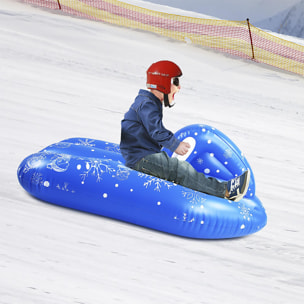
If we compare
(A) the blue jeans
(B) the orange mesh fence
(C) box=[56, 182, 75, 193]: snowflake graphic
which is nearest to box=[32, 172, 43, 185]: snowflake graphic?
(C) box=[56, 182, 75, 193]: snowflake graphic

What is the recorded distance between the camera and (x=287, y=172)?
246 inches

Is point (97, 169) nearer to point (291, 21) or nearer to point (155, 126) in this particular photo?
point (155, 126)

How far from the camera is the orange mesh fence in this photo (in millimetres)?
12914

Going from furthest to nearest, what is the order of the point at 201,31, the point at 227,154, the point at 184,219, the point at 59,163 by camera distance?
the point at 201,31 → the point at 227,154 → the point at 59,163 → the point at 184,219

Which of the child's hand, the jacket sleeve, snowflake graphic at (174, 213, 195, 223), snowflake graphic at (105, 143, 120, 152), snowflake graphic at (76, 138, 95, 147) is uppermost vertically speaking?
the jacket sleeve

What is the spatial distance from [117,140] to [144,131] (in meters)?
2.41

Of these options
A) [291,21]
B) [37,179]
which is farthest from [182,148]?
[291,21]

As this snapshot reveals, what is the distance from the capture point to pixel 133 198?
12.9ft

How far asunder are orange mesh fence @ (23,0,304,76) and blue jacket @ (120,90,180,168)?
876cm

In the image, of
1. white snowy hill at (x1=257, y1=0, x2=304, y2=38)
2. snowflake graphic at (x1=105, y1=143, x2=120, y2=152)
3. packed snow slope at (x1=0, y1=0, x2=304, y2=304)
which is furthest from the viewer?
white snowy hill at (x1=257, y1=0, x2=304, y2=38)

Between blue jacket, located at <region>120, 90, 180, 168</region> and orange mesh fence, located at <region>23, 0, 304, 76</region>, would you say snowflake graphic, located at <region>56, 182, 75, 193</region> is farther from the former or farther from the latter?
orange mesh fence, located at <region>23, 0, 304, 76</region>

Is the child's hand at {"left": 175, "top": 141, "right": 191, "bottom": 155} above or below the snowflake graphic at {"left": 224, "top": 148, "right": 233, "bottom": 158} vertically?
above

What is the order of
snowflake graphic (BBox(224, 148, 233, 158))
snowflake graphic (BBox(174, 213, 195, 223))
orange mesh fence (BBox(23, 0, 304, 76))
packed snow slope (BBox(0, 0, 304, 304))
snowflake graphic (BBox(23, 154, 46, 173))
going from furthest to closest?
orange mesh fence (BBox(23, 0, 304, 76))
snowflake graphic (BBox(224, 148, 233, 158))
snowflake graphic (BBox(23, 154, 46, 173))
snowflake graphic (BBox(174, 213, 195, 223))
packed snow slope (BBox(0, 0, 304, 304))

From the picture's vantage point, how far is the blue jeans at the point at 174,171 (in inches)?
160
